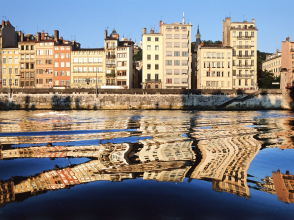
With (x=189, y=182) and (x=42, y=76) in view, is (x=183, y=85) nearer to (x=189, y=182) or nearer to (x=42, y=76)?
(x=42, y=76)

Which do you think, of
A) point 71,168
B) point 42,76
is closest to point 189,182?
point 71,168

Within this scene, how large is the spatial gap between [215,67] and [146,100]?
30.8m

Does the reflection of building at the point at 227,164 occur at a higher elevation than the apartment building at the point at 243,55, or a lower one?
lower

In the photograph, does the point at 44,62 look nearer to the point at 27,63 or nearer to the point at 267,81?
the point at 27,63

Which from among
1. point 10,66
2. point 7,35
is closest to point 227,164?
point 10,66

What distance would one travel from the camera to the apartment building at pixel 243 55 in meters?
99.3

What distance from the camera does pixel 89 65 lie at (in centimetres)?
9888

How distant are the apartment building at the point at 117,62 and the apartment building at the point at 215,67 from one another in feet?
70.2

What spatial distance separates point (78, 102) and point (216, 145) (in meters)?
65.7

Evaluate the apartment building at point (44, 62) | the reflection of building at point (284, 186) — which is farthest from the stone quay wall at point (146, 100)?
the reflection of building at point (284, 186)

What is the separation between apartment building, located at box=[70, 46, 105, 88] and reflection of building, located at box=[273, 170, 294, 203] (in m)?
91.7

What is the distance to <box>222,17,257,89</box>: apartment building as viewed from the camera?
9931cm

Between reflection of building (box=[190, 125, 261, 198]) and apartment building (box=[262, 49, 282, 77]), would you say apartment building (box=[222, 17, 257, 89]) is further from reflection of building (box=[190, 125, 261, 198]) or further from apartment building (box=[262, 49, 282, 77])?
reflection of building (box=[190, 125, 261, 198])

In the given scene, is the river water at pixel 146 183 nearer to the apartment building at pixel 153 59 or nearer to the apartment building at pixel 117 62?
the apartment building at pixel 117 62
